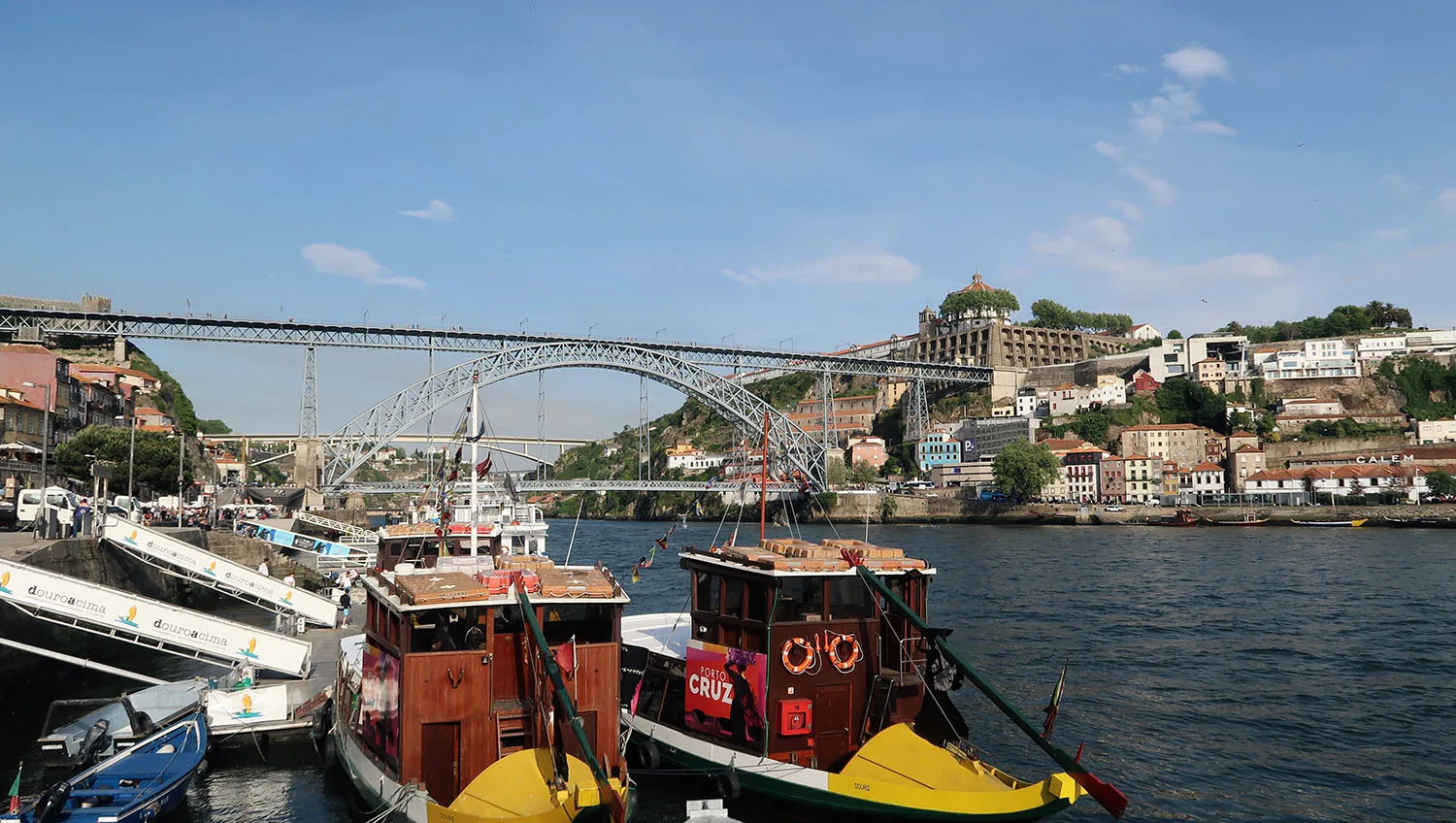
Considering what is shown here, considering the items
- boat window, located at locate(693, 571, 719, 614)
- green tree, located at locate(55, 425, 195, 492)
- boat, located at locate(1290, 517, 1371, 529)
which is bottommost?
boat, located at locate(1290, 517, 1371, 529)

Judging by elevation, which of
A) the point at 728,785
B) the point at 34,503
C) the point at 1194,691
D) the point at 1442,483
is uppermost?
the point at 34,503

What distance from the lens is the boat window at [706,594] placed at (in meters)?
11.9

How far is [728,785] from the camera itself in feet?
35.8

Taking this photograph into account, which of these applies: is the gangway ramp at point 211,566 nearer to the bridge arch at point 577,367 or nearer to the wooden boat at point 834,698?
the wooden boat at point 834,698

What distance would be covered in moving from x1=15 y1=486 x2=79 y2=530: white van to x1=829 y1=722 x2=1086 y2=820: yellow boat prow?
21326 millimetres

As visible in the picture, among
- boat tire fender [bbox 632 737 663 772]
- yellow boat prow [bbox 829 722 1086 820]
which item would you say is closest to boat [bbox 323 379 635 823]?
yellow boat prow [bbox 829 722 1086 820]

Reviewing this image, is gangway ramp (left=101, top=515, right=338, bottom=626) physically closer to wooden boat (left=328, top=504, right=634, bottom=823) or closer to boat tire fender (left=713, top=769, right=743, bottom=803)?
wooden boat (left=328, top=504, right=634, bottom=823)

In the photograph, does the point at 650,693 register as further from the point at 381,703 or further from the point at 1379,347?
the point at 1379,347

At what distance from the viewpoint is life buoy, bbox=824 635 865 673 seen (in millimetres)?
10906

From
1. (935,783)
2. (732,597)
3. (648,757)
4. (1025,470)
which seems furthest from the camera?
(1025,470)

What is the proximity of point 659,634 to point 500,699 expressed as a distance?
7.71 m

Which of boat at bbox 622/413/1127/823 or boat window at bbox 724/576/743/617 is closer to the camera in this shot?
boat at bbox 622/413/1127/823

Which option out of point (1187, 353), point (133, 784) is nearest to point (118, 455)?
point (133, 784)

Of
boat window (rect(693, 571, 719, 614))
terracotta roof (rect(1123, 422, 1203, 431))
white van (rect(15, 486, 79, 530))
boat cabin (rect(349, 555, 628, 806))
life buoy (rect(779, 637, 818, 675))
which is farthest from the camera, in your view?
terracotta roof (rect(1123, 422, 1203, 431))
